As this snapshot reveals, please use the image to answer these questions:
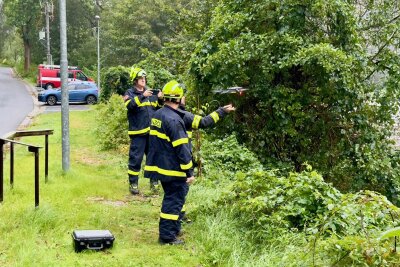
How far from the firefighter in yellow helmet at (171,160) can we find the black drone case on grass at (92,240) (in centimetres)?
60

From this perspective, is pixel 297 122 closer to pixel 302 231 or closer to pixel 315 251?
pixel 302 231

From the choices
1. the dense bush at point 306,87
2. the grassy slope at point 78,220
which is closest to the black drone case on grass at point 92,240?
the grassy slope at point 78,220

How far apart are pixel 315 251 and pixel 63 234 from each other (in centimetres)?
270

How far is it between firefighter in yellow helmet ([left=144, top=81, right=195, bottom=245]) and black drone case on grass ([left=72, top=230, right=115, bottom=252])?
0.60 metres

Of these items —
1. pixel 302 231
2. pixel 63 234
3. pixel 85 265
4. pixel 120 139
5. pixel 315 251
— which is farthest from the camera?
pixel 120 139

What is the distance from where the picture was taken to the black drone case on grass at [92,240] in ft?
15.9

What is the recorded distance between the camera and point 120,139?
11336 mm

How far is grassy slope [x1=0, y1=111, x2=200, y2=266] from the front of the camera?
4727 mm

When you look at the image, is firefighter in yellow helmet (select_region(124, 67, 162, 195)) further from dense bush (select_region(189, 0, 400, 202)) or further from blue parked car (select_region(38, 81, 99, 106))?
blue parked car (select_region(38, 81, 99, 106))

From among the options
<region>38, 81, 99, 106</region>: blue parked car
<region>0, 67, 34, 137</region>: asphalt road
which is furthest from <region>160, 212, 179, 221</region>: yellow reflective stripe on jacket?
<region>38, 81, 99, 106</region>: blue parked car

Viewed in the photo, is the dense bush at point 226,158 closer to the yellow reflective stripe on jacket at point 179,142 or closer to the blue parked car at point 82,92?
the yellow reflective stripe on jacket at point 179,142

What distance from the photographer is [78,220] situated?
19.2ft

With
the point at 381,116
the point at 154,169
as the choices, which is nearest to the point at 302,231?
the point at 154,169

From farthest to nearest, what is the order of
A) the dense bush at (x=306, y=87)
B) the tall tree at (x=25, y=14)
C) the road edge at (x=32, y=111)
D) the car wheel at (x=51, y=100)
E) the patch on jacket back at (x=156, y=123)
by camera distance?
the tall tree at (x=25, y=14) < the car wheel at (x=51, y=100) < the road edge at (x=32, y=111) < the dense bush at (x=306, y=87) < the patch on jacket back at (x=156, y=123)
